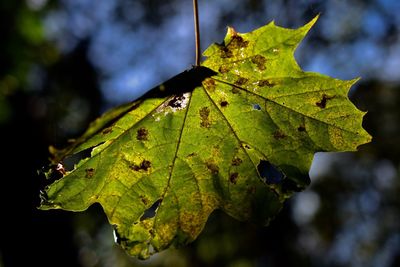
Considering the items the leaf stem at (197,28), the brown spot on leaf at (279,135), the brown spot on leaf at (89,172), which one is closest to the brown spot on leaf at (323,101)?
the brown spot on leaf at (279,135)

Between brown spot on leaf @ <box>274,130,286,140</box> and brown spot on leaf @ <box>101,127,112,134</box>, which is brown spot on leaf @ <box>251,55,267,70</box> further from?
brown spot on leaf @ <box>101,127,112,134</box>

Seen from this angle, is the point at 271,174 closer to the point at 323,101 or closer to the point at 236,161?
the point at 236,161

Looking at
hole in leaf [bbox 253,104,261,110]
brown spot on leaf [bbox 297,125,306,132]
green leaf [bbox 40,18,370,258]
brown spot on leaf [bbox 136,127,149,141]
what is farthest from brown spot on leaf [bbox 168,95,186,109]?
brown spot on leaf [bbox 297,125,306,132]

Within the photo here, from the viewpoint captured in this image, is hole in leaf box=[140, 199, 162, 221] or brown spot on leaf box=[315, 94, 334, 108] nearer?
brown spot on leaf box=[315, 94, 334, 108]

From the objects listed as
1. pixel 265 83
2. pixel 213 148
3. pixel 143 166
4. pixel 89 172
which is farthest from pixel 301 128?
pixel 89 172

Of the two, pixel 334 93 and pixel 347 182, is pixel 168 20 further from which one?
pixel 334 93

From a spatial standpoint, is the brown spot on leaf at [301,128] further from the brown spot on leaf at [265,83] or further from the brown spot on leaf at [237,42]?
the brown spot on leaf at [237,42]
